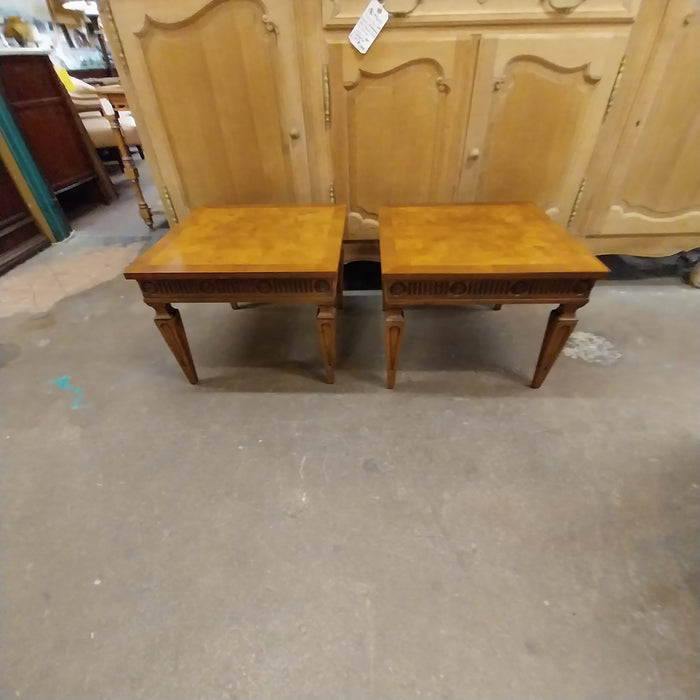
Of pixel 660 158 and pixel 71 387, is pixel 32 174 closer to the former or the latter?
pixel 71 387

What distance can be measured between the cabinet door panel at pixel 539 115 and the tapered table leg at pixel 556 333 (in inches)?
26.9

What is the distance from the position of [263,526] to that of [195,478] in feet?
0.86

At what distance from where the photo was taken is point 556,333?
116 centimetres

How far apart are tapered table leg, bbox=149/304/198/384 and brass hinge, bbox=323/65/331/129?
0.89 m

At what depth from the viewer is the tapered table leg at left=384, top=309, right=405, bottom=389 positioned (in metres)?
1.14

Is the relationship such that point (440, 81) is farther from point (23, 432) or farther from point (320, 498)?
point (23, 432)

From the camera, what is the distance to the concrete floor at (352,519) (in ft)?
2.51

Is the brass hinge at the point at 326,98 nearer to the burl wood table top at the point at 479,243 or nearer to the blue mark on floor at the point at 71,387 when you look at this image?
the burl wood table top at the point at 479,243

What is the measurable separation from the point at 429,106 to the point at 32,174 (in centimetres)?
233

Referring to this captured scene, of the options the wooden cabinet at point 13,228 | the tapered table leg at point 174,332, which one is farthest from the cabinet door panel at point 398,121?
the wooden cabinet at point 13,228

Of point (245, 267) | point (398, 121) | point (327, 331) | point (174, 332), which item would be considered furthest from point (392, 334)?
point (398, 121)

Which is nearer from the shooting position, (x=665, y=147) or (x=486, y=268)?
(x=486, y=268)

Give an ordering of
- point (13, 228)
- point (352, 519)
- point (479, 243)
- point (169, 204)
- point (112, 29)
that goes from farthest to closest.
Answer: point (13, 228) → point (169, 204) → point (112, 29) → point (479, 243) → point (352, 519)

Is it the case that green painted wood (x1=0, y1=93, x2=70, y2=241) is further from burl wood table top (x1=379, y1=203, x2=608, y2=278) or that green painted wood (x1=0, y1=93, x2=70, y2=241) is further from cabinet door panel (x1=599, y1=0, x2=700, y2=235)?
cabinet door panel (x1=599, y1=0, x2=700, y2=235)
